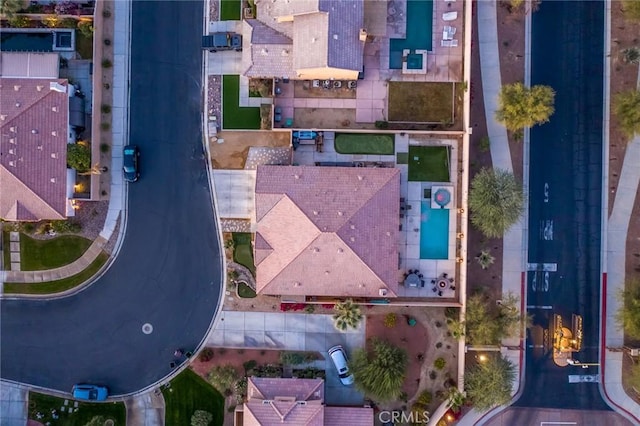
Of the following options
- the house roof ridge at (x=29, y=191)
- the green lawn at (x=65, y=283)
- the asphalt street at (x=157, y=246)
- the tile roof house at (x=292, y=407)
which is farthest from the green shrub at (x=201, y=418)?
the house roof ridge at (x=29, y=191)

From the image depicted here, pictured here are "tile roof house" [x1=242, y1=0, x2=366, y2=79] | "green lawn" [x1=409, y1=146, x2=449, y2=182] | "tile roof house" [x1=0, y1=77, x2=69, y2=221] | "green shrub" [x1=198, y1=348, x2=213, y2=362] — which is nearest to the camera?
"tile roof house" [x1=242, y1=0, x2=366, y2=79]

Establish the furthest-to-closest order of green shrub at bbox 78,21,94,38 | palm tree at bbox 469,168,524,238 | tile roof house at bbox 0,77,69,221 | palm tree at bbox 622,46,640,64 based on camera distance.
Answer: green shrub at bbox 78,21,94,38
palm tree at bbox 622,46,640,64
tile roof house at bbox 0,77,69,221
palm tree at bbox 469,168,524,238

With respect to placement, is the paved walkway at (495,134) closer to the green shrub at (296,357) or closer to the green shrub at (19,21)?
the green shrub at (296,357)

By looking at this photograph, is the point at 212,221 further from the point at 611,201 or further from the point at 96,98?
the point at 611,201

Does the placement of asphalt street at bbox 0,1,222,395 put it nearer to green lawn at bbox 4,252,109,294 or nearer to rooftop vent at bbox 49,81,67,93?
green lawn at bbox 4,252,109,294

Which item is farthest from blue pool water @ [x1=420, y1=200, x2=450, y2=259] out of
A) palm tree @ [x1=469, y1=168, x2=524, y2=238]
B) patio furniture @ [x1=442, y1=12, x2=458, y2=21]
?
patio furniture @ [x1=442, y1=12, x2=458, y2=21]

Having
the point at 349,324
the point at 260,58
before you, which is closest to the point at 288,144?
the point at 260,58

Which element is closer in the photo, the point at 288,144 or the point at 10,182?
the point at 10,182
